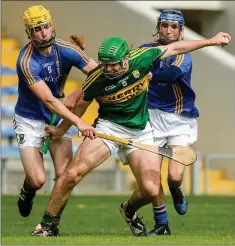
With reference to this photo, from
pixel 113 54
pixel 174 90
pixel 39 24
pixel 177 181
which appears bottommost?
pixel 177 181

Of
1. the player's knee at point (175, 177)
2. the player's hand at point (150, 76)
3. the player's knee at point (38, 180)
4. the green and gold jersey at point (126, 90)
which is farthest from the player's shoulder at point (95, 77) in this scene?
the player's knee at point (175, 177)

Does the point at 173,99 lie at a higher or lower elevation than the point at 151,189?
higher

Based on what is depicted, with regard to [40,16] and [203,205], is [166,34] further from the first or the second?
[203,205]

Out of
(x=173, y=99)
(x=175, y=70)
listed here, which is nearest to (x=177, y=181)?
(x=173, y=99)

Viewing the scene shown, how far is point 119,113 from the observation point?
1147cm

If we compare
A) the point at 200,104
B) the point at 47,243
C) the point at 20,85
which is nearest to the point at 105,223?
the point at 20,85

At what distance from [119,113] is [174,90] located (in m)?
1.26

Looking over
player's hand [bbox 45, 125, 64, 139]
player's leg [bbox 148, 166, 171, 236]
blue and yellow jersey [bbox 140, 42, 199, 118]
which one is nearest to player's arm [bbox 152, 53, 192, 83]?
blue and yellow jersey [bbox 140, 42, 199, 118]

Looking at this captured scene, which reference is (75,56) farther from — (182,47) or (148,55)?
(182,47)

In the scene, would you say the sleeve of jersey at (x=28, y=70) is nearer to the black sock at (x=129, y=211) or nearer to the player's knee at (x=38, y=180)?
the player's knee at (x=38, y=180)

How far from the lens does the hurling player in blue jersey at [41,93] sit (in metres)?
11.5

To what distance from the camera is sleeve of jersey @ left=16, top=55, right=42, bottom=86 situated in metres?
11.6

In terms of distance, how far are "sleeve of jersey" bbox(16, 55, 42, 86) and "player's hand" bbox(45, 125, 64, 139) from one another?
65 centimetres

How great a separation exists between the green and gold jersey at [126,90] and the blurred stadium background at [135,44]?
9.03 meters
